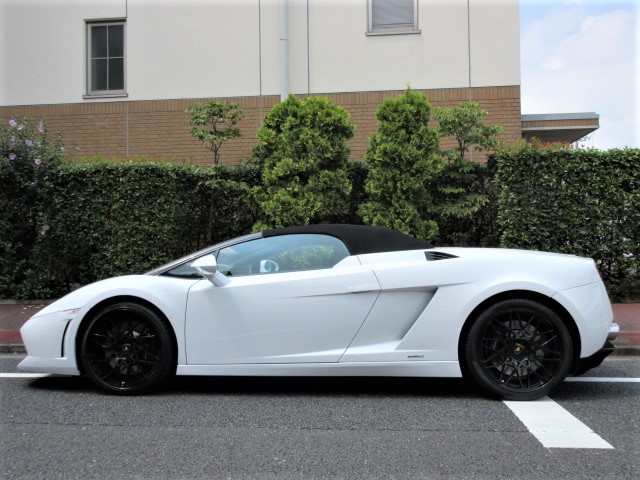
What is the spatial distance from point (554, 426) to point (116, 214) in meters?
7.00

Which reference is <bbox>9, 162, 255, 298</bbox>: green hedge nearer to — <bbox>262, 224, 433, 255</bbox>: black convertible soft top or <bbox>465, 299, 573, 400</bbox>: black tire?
<bbox>262, 224, 433, 255</bbox>: black convertible soft top

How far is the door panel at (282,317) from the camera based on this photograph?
429cm

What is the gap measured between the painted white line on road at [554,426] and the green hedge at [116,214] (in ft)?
18.7

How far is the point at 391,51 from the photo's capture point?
11016 millimetres

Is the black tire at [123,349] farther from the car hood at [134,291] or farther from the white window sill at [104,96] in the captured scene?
the white window sill at [104,96]

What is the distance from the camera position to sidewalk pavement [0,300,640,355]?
6172 millimetres

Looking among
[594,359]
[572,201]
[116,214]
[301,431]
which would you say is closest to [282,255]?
[301,431]

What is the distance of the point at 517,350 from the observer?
422cm

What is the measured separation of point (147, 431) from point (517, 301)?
2.78 metres

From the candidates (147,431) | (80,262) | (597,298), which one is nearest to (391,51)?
(80,262)

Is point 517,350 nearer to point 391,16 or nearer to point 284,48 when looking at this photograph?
point 284,48

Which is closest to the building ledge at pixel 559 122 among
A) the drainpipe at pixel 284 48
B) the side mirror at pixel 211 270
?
the drainpipe at pixel 284 48

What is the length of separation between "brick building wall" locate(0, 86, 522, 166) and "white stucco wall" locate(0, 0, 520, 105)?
0.59 feet

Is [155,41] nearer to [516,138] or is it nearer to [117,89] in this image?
[117,89]
